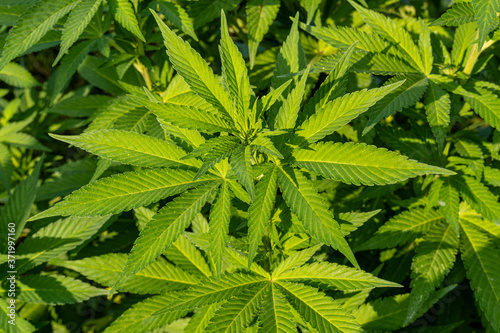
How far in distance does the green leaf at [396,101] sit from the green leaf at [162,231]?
750mm

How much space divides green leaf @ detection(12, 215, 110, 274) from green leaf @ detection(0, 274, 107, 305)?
9cm

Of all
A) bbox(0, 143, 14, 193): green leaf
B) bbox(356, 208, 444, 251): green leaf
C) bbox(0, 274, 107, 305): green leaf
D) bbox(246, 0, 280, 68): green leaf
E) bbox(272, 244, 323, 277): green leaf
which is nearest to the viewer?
bbox(272, 244, 323, 277): green leaf

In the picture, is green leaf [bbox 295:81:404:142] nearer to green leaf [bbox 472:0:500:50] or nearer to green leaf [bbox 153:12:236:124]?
green leaf [bbox 153:12:236:124]

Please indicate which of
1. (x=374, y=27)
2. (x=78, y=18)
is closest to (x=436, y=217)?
(x=374, y=27)

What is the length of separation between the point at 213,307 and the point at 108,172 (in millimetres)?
1116

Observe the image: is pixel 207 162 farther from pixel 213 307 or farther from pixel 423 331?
pixel 423 331

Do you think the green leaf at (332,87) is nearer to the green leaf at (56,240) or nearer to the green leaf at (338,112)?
the green leaf at (338,112)

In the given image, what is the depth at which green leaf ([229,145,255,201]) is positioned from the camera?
112 cm

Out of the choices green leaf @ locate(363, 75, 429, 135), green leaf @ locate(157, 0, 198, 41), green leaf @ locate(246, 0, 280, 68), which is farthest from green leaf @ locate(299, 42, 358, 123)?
green leaf @ locate(246, 0, 280, 68)

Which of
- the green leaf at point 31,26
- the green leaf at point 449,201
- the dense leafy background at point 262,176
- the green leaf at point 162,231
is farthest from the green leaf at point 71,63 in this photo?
the green leaf at point 449,201

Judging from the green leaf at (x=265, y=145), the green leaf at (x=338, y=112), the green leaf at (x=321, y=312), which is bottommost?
the green leaf at (x=321, y=312)

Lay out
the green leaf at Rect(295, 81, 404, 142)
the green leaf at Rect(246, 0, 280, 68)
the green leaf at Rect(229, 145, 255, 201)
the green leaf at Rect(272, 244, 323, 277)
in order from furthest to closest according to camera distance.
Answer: the green leaf at Rect(246, 0, 280, 68), the green leaf at Rect(272, 244, 323, 277), the green leaf at Rect(295, 81, 404, 142), the green leaf at Rect(229, 145, 255, 201)

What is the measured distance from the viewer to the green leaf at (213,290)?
51.6 inches

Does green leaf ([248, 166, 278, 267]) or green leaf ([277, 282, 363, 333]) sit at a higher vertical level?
green leaf ([248, 166, 278, 267])
